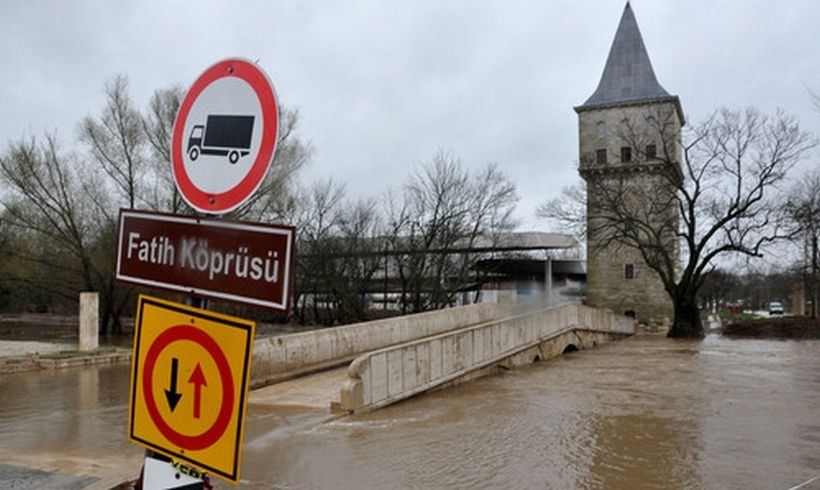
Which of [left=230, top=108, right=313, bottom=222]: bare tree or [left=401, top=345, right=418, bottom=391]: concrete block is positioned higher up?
[left=230, top=108, right=313, bottom=222]: bare tree

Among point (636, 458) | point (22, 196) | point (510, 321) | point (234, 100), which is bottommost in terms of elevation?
point (636, 458)

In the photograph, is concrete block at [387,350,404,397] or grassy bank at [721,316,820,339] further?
grassy bank at [721,316,820,339]

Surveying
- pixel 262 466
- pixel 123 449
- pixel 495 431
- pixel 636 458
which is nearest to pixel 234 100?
pixel 262 466

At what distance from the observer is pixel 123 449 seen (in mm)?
9945

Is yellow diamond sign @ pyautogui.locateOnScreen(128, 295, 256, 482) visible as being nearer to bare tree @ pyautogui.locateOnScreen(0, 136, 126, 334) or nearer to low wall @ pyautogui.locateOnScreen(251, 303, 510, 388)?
low wall @ pyautogui.locateOnScreen(251, 303, 510, 388)

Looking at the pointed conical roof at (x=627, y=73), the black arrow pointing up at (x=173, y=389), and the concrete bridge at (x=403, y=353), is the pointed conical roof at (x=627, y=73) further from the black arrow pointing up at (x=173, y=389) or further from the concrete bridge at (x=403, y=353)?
the black arrow pointing up at (x=173, y=389)

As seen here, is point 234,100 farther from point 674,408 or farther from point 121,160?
point 121,160

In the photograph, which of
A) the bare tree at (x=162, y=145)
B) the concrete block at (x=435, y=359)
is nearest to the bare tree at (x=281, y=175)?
the bare tree at (x=162, y=145)

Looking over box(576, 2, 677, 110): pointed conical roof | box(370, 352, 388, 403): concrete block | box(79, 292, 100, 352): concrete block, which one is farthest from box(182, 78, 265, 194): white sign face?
box(576, 2, 677, 110): pointed conical roof

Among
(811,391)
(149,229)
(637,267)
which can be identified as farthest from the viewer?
(637,267)

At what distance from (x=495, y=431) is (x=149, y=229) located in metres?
9.85

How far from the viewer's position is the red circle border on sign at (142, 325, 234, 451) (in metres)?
2.87

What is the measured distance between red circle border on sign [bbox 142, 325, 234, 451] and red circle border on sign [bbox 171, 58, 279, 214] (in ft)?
1.93

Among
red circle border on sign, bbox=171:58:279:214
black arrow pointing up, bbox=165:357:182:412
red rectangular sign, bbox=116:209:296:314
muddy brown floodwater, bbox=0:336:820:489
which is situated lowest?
muddy brown floodwater, bbox=0:336:820:489
